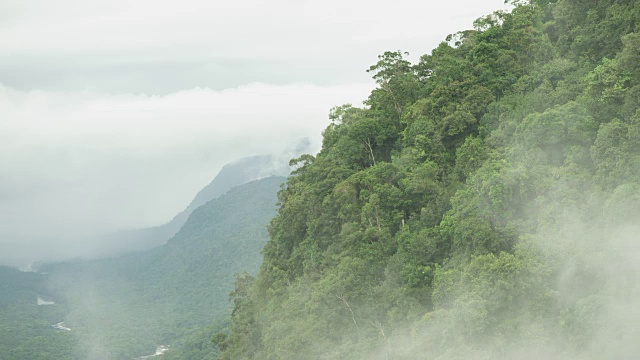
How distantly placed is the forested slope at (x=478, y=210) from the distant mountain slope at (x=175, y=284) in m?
58.4

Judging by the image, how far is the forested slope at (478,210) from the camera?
2305 cm

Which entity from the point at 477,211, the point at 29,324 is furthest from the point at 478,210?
the point at 29,324

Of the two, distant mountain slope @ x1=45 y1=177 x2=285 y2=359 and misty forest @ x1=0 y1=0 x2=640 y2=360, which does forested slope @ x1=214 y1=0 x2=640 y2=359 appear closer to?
misty forest @ x1=0 y1=0 x2=640 y2=360

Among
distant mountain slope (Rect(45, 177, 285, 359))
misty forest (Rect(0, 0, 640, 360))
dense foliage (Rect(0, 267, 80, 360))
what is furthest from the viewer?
distant mountain slope (Rect(45, 177, 285, 359))

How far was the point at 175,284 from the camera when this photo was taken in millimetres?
129125

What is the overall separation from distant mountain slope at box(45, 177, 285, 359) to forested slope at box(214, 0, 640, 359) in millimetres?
58386

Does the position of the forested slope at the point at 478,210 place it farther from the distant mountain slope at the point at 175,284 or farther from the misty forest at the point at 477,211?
the distant mountain slope at the point at 175,284

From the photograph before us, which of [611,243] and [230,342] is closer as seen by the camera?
[611,243]

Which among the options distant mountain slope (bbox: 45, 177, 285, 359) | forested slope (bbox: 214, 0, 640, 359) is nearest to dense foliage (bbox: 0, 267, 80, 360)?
distant mountain slope (bbox: 45, 177, 285, 359)

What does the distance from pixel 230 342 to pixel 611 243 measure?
94.9 ft

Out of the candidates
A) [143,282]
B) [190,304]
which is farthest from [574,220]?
[143,282]

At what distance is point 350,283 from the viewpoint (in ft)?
101

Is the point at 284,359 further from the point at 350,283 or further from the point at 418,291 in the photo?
the point at 418,291

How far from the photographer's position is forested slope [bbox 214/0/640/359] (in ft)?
75.6
